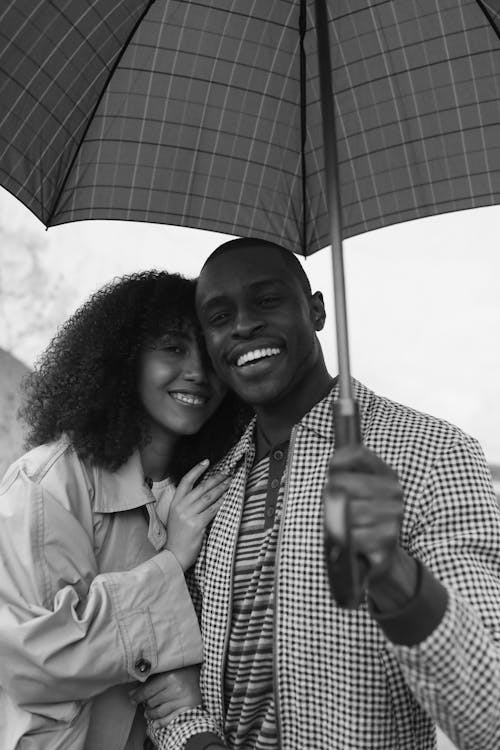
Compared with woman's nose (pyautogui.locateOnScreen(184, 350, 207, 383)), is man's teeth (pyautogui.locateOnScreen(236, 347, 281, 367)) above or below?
above

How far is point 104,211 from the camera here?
2.38 metres

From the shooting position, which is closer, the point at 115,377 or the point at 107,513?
the point at 107,513

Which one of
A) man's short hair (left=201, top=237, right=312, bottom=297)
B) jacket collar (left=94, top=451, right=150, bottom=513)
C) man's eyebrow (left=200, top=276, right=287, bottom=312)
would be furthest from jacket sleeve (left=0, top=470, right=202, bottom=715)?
man's short hair (left=201, top=237, right=312, bottom=297)

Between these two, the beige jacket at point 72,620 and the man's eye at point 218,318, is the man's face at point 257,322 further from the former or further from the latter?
the beige jacket at point 72,620

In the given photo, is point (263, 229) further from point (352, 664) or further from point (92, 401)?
point (352, 664)

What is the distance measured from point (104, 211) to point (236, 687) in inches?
47.5

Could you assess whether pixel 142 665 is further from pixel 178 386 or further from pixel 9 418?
pixel 9 418

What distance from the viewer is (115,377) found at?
258 centimetres

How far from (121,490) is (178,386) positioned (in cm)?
34

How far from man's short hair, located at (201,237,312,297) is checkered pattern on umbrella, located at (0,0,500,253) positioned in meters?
0.03

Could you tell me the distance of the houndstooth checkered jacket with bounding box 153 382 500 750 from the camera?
5.18 feet

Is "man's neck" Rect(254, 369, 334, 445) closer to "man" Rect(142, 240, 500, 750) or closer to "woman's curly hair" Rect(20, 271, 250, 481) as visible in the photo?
"man" Rect(142, 240, 500, 750)

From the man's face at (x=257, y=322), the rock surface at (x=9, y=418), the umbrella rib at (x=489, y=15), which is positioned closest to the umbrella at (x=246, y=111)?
the umbrella rib at (x=489, y=15)

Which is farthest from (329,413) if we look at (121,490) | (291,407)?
(121,490)
